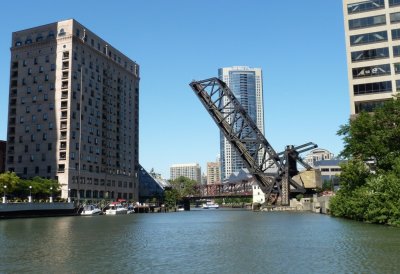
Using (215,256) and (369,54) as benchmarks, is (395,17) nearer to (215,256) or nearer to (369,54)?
(369,54)

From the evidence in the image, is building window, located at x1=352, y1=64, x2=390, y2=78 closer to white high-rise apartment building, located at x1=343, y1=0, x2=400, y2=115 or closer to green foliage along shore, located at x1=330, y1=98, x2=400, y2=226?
white high-rise apartment building, located at x1=343, y1=0, x2=400, y2=115

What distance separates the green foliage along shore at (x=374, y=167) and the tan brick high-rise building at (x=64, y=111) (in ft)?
231

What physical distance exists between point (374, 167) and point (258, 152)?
40.8m

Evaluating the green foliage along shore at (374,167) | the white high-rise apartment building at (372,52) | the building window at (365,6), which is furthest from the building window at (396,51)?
the green foliage along shore at (374,167)

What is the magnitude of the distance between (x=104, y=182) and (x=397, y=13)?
263 feet

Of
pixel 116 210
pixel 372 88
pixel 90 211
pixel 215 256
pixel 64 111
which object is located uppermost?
pixel 64 111

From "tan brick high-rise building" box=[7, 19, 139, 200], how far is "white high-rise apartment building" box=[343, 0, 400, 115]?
2620 inches

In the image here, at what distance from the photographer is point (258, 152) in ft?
290

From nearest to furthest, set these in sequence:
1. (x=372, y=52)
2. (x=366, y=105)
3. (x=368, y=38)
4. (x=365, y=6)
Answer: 1. (x=366, y=105)
2. (x=372, y=52)
3. (x=368, y=38)
4. (x=365, y=6)

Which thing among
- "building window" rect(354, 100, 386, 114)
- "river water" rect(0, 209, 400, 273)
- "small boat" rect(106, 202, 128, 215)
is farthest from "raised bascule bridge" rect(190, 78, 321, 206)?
"river water" rect(0, 209, 400, 273)

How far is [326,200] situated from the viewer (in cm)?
7212

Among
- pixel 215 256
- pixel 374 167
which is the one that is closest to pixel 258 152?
pixel 374 167

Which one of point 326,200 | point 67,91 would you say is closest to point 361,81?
point 326,200

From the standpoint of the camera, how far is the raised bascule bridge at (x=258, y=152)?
80.6 meters
